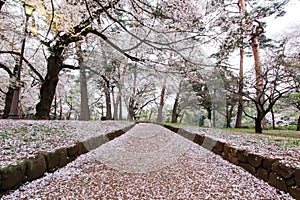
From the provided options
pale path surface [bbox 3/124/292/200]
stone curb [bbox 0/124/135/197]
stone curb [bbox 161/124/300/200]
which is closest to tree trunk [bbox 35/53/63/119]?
stone curb [bbox 0/124/135/197]

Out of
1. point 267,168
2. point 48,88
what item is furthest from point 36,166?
point 48,88

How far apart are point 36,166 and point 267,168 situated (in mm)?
2447

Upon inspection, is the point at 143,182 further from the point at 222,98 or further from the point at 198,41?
the point at 222,98

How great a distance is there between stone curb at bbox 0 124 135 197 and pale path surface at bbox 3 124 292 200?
67mm

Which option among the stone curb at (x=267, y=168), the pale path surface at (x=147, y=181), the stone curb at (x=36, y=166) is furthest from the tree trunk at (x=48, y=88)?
the stone curb at (x=267, y=168)

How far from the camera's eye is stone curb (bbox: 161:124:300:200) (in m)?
1.53

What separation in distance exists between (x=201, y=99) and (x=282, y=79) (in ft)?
21.2

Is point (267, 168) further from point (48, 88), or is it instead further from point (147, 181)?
point (48, 88)

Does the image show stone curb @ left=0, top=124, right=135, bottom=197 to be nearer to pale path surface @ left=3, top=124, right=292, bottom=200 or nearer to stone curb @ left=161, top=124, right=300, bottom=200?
pale path surface @ left=3, top=124, right=292, bottom=200

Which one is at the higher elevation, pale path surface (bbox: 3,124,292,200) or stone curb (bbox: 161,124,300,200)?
stone curb (bbox: 161,124,300,200)

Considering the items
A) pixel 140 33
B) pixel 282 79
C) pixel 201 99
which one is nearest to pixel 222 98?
pixel 201 99

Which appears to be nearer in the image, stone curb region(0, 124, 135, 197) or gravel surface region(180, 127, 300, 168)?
stone curb region(0, 124, 135, 197)

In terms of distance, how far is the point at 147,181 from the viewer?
1.89 meters

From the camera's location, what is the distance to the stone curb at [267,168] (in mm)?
1533
